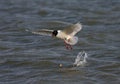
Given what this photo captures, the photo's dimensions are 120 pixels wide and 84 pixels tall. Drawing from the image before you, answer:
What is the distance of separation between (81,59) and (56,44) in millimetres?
1564

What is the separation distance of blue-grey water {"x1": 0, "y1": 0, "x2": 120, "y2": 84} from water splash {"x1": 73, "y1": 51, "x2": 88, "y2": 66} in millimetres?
85

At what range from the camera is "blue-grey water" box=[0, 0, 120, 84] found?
8.05 meters

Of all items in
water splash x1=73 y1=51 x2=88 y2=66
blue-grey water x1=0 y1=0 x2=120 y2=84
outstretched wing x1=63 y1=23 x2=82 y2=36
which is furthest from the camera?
water splash x1=73 y1=51 x2=88 y2=66

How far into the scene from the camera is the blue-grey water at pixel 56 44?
26.4ft

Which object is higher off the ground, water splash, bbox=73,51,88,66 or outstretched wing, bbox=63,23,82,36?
outstretched wing, bbox=63,23,82,36

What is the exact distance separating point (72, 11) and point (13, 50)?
4357 millimetres

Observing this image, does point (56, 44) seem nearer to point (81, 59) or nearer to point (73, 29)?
point (81, 59)

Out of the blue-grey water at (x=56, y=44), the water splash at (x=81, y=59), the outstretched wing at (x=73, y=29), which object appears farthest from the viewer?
the water splash at (x=81, y=59)

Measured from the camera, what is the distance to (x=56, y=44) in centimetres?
1035

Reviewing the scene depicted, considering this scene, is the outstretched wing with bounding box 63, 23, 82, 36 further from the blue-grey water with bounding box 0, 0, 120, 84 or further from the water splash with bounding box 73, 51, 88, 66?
the water splash with bounding box 73, 51, 88, 66

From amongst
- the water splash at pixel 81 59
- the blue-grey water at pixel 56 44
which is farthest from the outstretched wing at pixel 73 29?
the water splash at pixel 81 59

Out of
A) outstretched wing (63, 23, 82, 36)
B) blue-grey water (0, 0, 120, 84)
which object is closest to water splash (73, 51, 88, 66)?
blue-grey water (0, 0, 120, 84)

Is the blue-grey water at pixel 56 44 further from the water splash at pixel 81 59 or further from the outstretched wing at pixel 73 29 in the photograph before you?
the outstretched wing at pixel 73 29

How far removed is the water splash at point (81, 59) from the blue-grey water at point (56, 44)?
0.28 ft
